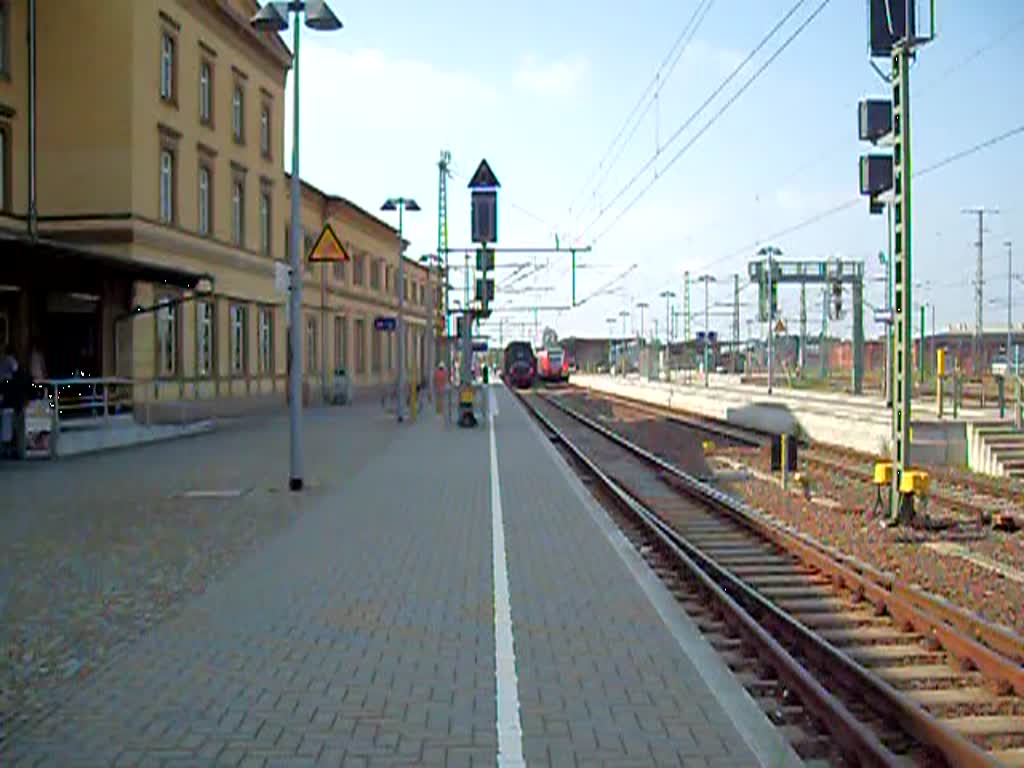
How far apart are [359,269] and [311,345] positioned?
8.47 m

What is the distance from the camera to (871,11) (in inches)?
499

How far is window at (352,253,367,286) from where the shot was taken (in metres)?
54.0

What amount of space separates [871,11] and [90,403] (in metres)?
16.4

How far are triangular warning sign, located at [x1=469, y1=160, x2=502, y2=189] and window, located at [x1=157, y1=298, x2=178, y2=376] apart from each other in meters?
7.89

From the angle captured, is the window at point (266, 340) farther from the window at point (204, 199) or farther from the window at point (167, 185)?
the window at point (167, 185)

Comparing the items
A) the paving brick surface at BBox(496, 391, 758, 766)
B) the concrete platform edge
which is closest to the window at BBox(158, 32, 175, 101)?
the paving brick surface at BBox(496, 391, 758, 766)

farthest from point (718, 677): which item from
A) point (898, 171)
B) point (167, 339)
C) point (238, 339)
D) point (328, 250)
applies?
point (238, 339)

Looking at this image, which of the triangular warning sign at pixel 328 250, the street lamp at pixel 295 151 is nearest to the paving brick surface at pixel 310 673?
the street lamp at pixel 295 151

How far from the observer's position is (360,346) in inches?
2196

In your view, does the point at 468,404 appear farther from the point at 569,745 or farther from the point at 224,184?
the point at 569,745

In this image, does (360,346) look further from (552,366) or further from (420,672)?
(420,672)

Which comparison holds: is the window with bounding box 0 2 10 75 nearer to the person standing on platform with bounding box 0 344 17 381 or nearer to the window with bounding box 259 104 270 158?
the person standing on platform with bounding box 0 344 17 381

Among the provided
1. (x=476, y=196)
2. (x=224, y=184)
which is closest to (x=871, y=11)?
(x=476, y=196)

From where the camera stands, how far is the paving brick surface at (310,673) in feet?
17.8
